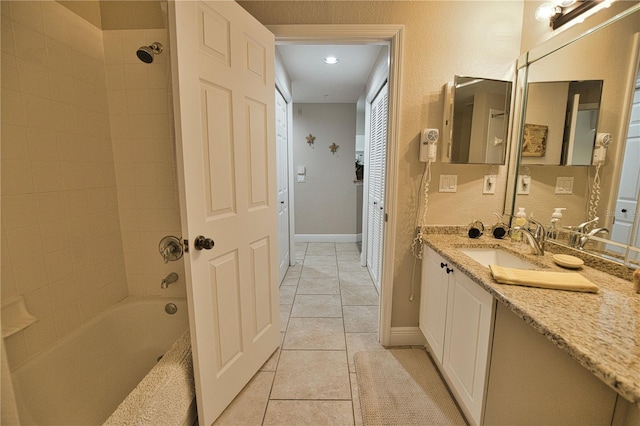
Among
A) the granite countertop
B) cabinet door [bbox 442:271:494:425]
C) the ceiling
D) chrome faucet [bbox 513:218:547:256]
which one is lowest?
cabinet door [bbox 442:271:494:425]

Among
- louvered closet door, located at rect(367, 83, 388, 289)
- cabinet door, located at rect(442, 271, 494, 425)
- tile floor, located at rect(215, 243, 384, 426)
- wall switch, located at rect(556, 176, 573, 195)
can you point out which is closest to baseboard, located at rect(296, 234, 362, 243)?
louvered closet door, located at rect(367, 83, 388, 289)

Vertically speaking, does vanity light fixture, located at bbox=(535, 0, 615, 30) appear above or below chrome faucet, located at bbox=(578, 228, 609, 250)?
above

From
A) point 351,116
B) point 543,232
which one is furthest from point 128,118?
point 351,116

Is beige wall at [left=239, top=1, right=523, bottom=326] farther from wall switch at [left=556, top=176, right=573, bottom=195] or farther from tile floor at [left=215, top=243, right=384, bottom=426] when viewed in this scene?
tile floor at [left=215, top=243, right=384, bottom=426]

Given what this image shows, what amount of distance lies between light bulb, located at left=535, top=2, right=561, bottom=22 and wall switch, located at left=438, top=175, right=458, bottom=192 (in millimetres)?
957

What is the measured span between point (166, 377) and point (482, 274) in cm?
149

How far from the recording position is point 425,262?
68.9 inches

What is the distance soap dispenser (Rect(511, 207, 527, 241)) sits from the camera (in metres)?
1.54

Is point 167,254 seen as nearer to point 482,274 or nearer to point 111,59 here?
point 111,59

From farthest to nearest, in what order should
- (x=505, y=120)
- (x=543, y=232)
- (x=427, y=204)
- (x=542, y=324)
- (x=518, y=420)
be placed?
(x=427, y=204)
(x=505, y=120)
(x=543, y=232)
(x=518, y=420)
(x=542, y=324)

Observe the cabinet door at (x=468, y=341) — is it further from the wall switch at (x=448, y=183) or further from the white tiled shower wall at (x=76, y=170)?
the white tiled shower wall at (x=76, y=170)

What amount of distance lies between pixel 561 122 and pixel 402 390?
1775 mm

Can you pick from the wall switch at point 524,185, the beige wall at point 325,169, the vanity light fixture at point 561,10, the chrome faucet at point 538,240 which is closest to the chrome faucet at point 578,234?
the chrome faucet at point 538,240

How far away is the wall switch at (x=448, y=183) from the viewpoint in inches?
69.2
